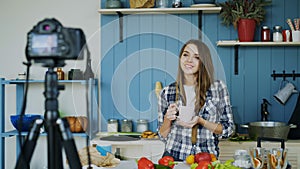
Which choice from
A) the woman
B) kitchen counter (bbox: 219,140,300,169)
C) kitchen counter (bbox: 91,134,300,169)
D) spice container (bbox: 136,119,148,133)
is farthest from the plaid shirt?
spice container (bbox: 136,119,148,133)

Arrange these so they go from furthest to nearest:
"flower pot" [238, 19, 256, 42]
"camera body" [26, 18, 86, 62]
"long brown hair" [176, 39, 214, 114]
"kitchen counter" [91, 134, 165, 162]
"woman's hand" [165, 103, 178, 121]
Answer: "flower pot" [238, 19, 256, 42], "kitchen counter" [91, 134, 165, 162], "woman's hand" [165, 103, 178, 121], "long brown hair" [176, 39, 214, 114], "camera body" [26, 18, 86, 62]

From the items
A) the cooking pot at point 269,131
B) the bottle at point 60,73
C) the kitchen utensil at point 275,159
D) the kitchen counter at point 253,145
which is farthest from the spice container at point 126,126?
the kitchen utensil at point 275,159

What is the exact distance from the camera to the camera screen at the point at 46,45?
884 mm

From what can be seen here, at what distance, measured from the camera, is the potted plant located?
10.7ft

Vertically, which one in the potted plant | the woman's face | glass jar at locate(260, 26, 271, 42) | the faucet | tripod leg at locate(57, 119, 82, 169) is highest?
the potted plant

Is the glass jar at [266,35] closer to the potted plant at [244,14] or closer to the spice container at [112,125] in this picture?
the potted plant at [244,14]

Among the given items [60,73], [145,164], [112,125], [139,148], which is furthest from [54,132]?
[60,73]

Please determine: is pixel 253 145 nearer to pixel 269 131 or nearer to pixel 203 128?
pixel 269 131

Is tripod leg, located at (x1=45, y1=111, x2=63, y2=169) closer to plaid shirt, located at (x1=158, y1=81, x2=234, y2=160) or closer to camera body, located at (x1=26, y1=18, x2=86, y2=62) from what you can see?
camera body, located at (x1=26, y1=18, x2=86, y2=62)

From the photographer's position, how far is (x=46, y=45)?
0.89m

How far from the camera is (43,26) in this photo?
0.89 metres

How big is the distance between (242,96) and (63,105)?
54.3 inches

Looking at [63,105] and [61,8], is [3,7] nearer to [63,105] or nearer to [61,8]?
[61,8]

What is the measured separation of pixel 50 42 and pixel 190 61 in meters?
1.25
